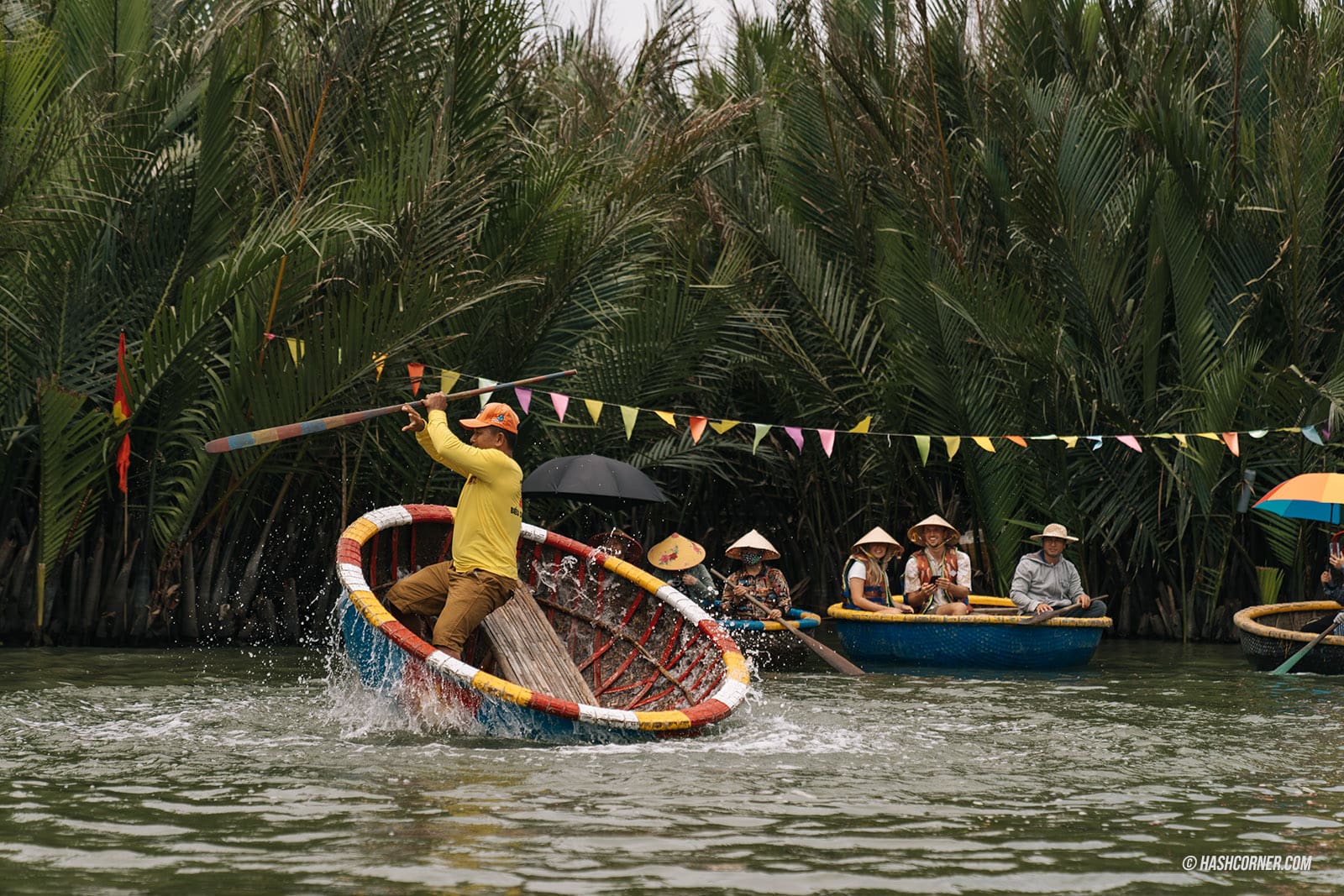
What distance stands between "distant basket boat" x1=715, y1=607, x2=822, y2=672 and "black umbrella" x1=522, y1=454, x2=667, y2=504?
1.10m

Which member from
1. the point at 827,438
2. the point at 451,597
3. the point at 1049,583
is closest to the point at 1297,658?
the point at 1049,583

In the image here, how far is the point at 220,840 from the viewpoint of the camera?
6.01 metres

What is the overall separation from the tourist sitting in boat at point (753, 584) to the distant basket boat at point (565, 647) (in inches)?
85.7

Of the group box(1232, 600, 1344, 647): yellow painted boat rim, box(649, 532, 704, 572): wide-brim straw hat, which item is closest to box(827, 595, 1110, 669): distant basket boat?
box(1232, 600, 1344, 647): yellow painted boat rim

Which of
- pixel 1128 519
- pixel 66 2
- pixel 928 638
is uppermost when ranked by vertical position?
pixel 66 2

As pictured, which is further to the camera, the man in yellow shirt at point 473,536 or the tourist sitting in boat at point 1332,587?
the tourist sitting in boat at point 1332,587

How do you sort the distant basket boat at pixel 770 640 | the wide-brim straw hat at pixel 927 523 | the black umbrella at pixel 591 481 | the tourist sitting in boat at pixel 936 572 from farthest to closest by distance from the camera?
the tourist sitting in boat at pixel 936 572, the wide-brim straw hat at pixel 927 523, the black umbrella at pixel 591 481, the distant basket boat at pixel 770 640

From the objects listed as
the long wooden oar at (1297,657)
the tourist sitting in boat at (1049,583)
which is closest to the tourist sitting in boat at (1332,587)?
the long wooden oar at (1297,657)

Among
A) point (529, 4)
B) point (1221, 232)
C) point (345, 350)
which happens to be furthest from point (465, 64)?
point (1221, 232)

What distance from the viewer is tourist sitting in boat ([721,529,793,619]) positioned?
12797 millimetres

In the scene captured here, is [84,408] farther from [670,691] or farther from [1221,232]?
[1221,232]

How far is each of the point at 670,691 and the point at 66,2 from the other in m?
7.75

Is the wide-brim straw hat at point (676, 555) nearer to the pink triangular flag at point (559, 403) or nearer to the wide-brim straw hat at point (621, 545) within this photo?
the wide-brim straw hat at point (621, 545)

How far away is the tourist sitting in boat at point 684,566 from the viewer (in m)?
12.3
